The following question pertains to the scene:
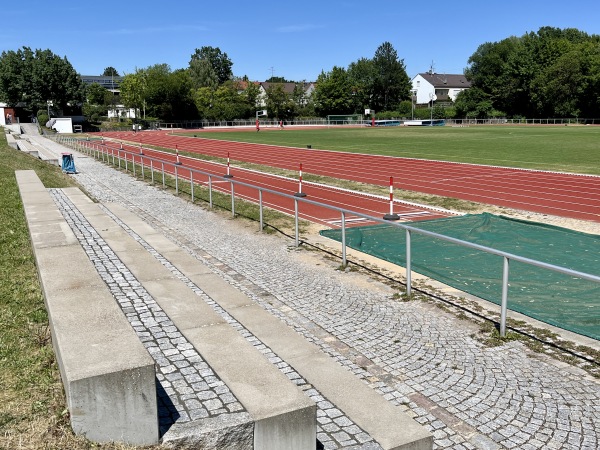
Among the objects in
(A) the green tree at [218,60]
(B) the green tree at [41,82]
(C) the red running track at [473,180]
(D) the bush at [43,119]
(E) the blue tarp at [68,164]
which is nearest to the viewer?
(C) the red running track at [473,180]

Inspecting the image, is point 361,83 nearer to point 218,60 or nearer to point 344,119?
point 344,119

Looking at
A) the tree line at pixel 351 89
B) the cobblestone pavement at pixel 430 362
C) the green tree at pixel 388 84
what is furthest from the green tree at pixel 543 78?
the cobblestone pavement at pixel 430 362

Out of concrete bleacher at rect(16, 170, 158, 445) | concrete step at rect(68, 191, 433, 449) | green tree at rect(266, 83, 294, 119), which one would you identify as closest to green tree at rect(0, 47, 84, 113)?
green tree at rect(266, 83, 294, 119)

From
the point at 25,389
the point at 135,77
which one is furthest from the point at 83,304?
the point at 135,77

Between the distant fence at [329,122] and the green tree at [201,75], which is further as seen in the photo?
the green tree at [201,75]

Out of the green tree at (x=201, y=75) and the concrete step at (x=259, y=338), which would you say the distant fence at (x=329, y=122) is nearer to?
the green tree at (x=201, y=75)

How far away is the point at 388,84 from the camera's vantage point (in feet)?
409

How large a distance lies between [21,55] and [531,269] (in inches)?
4046

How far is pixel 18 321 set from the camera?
6.33m

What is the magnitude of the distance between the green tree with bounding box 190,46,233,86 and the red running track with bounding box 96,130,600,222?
475 feet

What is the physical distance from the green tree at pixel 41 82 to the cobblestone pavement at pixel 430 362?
286 ft

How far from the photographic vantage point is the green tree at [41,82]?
8769 cm

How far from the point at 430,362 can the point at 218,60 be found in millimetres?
175360

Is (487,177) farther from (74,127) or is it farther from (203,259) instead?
(74,127)
